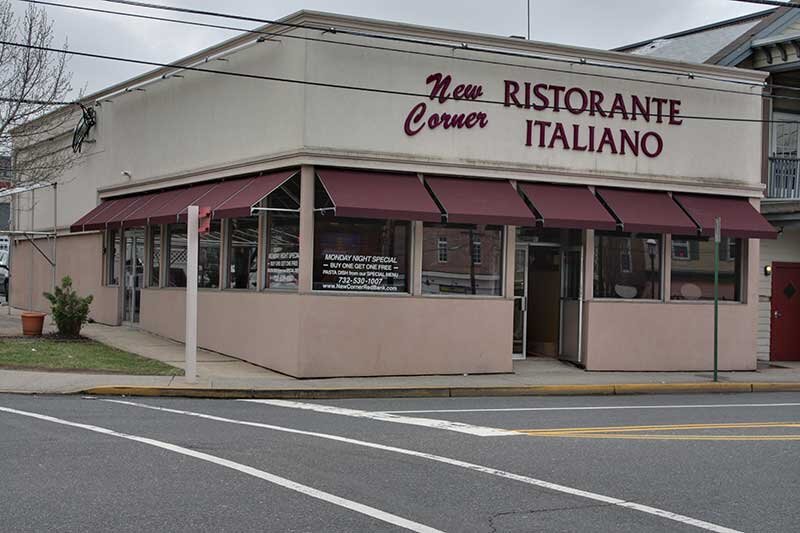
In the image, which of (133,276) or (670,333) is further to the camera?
(133,276)

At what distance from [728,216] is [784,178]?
3.96 meters

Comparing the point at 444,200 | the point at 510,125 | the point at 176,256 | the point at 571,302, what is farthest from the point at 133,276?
the point at 571,302

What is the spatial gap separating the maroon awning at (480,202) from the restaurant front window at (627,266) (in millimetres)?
2517

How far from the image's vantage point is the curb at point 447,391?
48.0 feet

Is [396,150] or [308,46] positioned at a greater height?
[308,46]

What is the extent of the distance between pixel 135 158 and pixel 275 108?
23.1 feet

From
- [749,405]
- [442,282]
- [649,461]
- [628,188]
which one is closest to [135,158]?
[442,282]

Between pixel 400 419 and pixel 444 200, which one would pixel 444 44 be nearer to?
pixel 444 200

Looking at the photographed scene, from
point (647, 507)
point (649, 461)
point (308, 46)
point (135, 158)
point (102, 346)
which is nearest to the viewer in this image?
point (647, 507)

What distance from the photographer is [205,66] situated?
20016 millimetres

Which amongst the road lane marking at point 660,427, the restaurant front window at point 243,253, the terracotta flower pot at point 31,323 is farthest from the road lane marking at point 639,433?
the terracotta flower pot at point 31,323

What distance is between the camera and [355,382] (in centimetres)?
1647

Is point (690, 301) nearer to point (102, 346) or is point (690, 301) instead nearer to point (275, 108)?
point (275, 108)

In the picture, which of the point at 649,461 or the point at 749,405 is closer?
the point at 649,461
